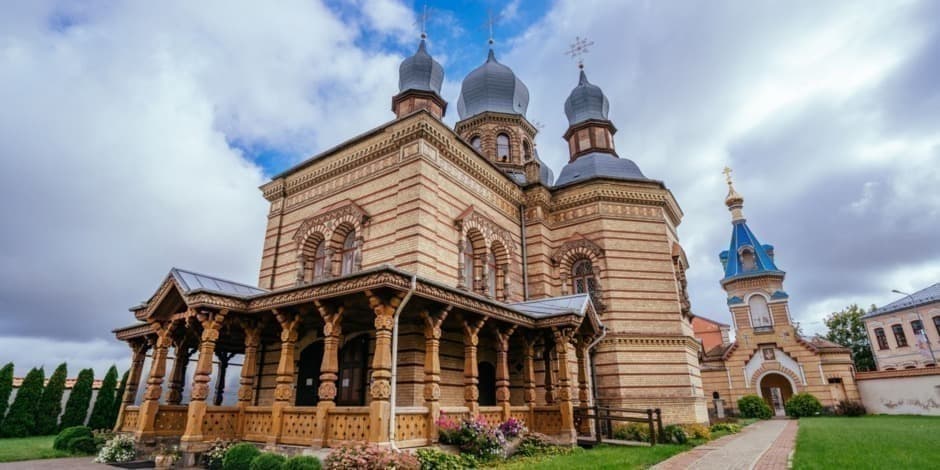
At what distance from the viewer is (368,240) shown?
534 inches

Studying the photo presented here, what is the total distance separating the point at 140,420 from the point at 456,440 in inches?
260

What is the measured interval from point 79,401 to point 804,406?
35.1 m

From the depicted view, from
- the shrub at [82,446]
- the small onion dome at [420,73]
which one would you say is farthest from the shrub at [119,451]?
the small onion dome at [420,73]

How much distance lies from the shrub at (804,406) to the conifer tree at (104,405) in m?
33.6

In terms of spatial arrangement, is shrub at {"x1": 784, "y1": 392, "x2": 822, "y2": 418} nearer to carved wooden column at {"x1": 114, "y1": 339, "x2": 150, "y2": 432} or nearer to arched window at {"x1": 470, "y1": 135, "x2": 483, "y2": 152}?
arched window at {"x1": 470, "y1": 135, "x2": 483, "y2": 152}

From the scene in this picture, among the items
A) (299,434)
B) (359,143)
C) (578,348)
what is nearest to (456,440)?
(299,434)

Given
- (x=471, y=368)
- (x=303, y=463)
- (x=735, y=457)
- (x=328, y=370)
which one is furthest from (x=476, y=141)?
(x=303, y=463)

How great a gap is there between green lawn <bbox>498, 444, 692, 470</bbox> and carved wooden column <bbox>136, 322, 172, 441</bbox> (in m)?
7.21

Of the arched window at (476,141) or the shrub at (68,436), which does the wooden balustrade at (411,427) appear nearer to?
the shrub at (68,436)

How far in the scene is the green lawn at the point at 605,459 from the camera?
28.1 feet

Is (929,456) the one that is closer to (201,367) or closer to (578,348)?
(578,348)

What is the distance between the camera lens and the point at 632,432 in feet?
45.4

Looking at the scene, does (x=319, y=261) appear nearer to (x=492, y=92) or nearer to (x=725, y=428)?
(x=492, y=92)

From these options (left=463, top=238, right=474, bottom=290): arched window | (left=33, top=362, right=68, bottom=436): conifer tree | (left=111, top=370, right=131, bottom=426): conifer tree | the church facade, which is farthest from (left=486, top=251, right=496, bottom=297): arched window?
(left=33, top=362, right=68, bottom=436): conifer tree
